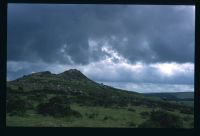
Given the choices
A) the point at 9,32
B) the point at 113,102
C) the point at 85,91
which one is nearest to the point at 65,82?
the point at 85,91

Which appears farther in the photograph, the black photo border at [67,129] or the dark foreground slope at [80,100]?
the dark foreground slope at [80,100]

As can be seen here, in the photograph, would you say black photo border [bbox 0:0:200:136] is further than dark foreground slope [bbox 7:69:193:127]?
No

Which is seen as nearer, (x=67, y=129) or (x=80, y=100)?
(x=67, y=129)

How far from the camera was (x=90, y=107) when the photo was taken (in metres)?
21.7

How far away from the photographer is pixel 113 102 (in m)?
19.1

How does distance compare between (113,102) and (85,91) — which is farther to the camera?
(85,91)
